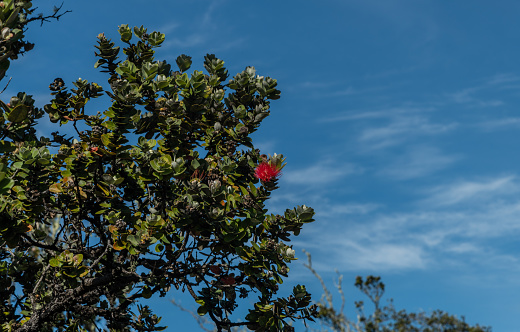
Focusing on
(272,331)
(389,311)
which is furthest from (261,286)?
(389,311)

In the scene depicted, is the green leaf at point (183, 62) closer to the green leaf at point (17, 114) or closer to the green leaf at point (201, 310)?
the green leaf at point (17, 114)

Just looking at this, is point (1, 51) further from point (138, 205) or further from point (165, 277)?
point (165, 277)

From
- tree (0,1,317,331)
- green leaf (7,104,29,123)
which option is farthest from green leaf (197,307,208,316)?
green leaf (7,104,29,123)

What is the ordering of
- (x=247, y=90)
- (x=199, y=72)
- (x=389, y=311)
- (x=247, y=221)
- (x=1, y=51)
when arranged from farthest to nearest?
(x=389, y=311) → (x=247, y=90) → (x=199, y=72) → (x=247, y=221) → (x=1, y=51)

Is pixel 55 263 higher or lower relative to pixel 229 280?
lower

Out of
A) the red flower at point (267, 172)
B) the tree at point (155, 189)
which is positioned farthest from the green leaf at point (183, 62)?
the red flower at point (267, 172)

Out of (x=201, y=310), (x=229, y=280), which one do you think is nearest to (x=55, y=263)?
Answer: (x=201, y=310)

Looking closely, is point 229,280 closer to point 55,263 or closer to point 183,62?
point 55,263

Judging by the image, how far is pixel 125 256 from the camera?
6.41m

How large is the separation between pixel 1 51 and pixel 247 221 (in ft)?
9.34

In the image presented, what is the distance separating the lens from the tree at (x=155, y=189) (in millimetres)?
5656

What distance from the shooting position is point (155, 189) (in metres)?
6.13

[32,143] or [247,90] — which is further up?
[247,90]

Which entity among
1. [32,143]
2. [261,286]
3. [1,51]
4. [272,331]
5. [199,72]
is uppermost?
[199,72]
